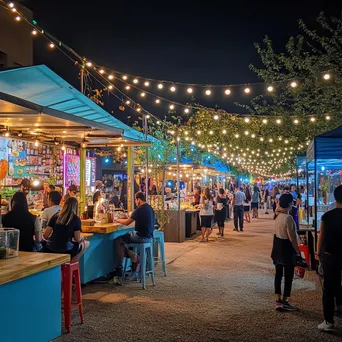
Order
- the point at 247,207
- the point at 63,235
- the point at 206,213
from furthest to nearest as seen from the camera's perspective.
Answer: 1. the point at 247,207
2. the point at 206,213
3. the point at 63,235

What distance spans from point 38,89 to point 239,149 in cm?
1915

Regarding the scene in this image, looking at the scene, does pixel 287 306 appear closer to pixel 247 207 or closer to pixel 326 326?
pixel 326 326

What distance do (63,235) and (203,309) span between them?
2274mm

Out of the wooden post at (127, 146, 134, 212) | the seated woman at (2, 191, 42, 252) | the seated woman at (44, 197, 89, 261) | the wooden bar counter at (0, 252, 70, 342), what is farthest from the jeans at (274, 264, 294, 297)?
the wooden post at (127, 146, 134, 212)

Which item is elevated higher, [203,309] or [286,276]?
[286,276]

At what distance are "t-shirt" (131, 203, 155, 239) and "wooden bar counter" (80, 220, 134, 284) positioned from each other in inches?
16.5

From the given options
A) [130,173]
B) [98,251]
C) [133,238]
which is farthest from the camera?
[130,173]

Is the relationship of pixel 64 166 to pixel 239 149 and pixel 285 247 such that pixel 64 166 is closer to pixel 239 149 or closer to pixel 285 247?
pixel 285 247

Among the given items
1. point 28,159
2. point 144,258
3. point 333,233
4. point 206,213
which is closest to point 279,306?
point 333,233

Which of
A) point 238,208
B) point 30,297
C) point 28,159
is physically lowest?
point 30,297

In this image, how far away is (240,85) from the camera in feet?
42.0

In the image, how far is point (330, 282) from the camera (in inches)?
205

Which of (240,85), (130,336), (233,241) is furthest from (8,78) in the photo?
(233,241)

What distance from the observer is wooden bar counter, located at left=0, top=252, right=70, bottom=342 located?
3420 mm
